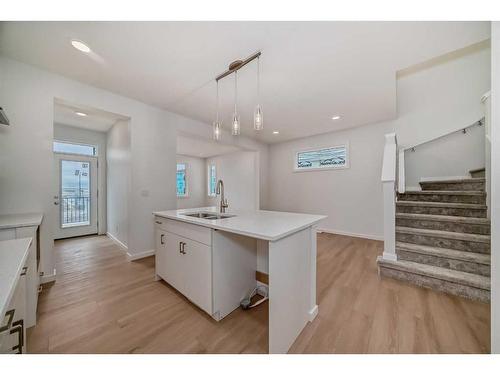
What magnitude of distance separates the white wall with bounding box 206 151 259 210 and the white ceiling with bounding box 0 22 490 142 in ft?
8.83

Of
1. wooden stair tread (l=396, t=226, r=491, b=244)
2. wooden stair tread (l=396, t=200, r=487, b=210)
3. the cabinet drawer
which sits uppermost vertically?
wooden stair tread (l=396, t=200, r=487, b=210)

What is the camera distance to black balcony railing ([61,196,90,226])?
401 cm

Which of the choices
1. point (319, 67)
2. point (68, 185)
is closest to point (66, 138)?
point (68, 185)

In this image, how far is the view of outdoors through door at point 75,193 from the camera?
3.98 m

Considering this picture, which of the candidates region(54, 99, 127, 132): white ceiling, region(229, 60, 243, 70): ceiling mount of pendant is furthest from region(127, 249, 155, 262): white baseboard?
region(229, 60, 243, 70): ceiling mount of pendant

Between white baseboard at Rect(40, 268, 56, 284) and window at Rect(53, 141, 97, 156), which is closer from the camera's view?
white baseboard at Rect(40, 268, 56, 284)

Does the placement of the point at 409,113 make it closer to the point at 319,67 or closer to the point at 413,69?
the point at 413,69

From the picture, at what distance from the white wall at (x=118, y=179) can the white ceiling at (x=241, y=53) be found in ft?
3.07

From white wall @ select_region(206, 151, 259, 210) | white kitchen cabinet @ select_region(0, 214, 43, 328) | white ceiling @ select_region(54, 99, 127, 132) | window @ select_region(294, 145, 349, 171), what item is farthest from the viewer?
white wall @ select_region(206, 151, 259, 210)

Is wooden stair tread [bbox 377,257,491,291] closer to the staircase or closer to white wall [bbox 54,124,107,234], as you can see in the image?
the staircase

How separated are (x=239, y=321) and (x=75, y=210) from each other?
15.5 feet

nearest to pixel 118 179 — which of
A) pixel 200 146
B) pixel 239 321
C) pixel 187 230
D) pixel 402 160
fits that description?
pixel 200 146

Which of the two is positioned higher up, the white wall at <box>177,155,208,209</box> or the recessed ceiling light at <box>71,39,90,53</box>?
the recessed ceiling light at <box>71,39,90,53</box>

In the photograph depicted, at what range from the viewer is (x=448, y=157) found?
3.27 m
